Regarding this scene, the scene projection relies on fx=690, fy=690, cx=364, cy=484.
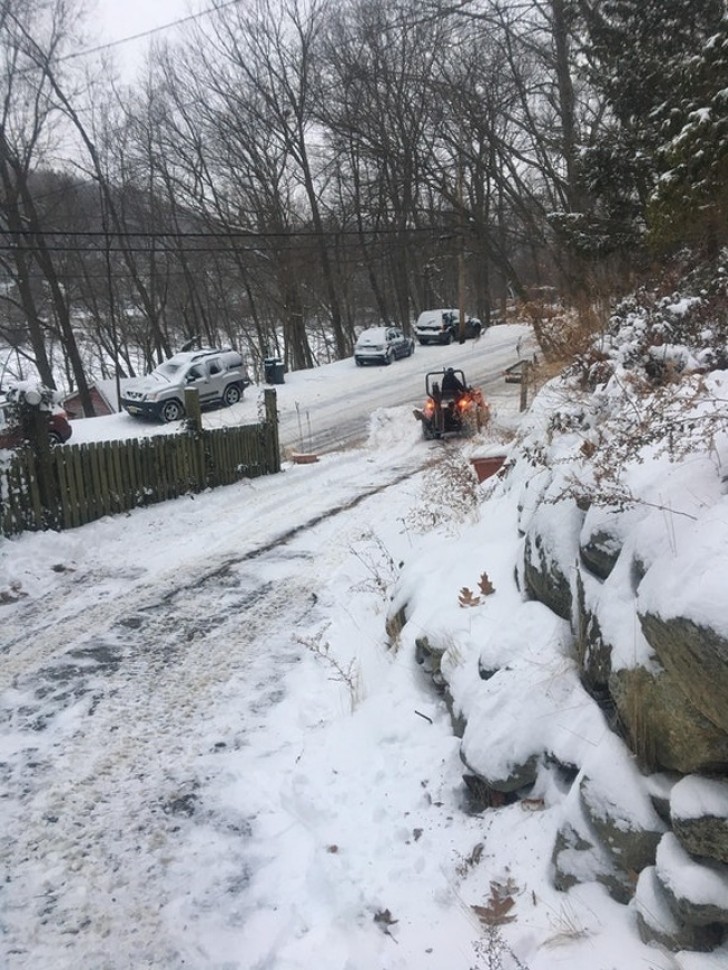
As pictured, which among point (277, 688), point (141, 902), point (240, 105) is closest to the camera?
point (141, 902)

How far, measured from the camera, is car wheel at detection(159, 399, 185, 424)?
21.0m

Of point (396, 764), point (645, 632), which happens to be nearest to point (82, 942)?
point (396, 764)

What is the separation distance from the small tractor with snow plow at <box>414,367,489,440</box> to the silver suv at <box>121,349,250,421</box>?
824 cm

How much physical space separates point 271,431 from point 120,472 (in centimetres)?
371

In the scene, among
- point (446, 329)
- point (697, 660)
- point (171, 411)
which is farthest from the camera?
point (446, 329)

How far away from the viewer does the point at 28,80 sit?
89.5ft

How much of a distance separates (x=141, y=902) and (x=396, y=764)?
1.69m

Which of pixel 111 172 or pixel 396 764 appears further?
pixel 111 172

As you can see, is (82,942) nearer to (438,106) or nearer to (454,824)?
(454,824)

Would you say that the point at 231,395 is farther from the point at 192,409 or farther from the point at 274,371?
the point at 192,409

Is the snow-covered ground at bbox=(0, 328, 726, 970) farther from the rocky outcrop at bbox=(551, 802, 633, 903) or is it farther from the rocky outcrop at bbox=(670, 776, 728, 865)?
the rocky outcrop at bbox=(670, 776, 728, 865)

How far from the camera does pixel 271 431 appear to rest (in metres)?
13.8

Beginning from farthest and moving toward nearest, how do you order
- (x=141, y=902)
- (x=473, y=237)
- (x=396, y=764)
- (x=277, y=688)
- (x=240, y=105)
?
(x=240, y=105) < (x=473, y=237) < (x=277, y=688) < (x=396, y=764) < (x=141, y=902)

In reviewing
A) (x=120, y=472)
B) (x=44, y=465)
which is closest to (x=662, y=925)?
(x=44, y=465)
